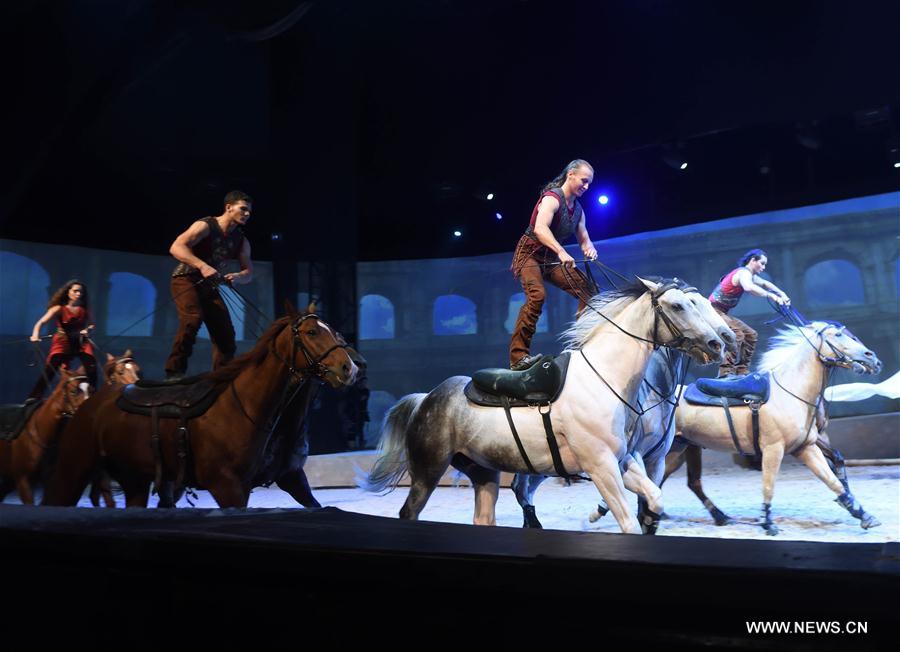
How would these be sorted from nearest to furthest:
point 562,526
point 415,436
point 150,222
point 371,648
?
point 371,648
point 415,436
point 562,526
point 150,222

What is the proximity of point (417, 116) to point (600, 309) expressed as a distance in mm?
4003

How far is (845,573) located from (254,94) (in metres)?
7.35

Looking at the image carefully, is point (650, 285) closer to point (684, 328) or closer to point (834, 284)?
point (684, 328)

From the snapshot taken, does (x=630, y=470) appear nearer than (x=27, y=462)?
Yes

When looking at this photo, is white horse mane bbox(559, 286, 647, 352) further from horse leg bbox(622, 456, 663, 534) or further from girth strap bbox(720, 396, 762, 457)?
girth strap bbox(720, 396, 762, 457)

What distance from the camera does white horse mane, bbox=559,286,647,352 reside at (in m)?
3.94

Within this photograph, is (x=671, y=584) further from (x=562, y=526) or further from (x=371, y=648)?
(x=562, y=526)

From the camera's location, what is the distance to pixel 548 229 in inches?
164

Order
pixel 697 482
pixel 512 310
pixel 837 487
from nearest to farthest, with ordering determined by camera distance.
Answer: pixel 837 487, pixel 697 482, pixel 512 310

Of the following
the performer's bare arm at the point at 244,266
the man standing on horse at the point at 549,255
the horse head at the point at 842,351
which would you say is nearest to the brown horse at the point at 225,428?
the performer's bare arm at the point at 244,266

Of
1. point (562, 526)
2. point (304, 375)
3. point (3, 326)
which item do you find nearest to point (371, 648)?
point (304, 375)

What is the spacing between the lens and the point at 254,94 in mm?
7176

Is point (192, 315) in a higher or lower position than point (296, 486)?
higher

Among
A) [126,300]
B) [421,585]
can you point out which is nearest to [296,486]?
[421,585]
